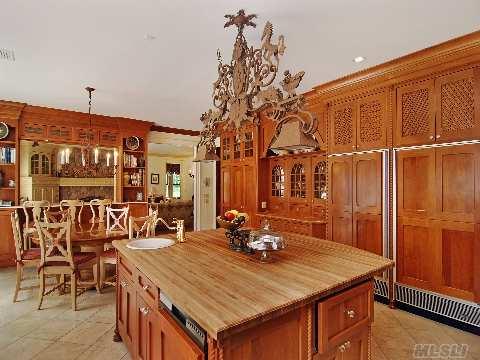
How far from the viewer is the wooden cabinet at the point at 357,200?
11.1 feet

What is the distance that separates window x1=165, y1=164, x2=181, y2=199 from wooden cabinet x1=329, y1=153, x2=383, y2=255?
8.84 m

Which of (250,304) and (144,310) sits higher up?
(250,304)

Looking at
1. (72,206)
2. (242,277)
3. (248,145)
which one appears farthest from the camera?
(248,145)

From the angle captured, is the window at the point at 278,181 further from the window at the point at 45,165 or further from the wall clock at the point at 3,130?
the window at the point at 45,165

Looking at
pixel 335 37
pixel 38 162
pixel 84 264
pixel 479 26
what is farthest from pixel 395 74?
pixel 38 162

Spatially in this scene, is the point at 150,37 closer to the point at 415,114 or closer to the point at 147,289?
the point at 147,289

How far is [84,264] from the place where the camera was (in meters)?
3.26

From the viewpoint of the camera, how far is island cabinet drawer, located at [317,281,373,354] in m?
1.38

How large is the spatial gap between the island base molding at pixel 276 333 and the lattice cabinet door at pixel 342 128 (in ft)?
7.88

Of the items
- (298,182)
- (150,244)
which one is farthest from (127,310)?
(298,182)

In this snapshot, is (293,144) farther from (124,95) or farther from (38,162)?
(38,162)

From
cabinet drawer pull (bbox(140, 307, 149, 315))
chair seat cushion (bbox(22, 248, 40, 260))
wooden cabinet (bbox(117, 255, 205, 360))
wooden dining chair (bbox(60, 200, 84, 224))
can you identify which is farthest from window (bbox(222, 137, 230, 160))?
cabinet drawer pull (bbox(140, 307, 149, 315))

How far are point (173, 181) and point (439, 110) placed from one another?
401 inches

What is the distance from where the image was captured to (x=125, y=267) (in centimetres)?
217
